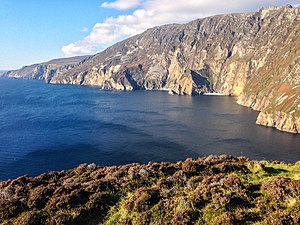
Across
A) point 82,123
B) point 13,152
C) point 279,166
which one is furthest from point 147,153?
point 279,166

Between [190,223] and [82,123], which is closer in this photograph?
[190,223]

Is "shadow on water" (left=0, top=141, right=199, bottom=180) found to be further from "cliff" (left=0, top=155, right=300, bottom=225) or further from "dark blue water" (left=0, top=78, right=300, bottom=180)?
"cliff" (left=0, top=155, right=300, bottom=225)

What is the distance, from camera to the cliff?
1391cm

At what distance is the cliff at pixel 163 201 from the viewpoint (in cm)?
1391

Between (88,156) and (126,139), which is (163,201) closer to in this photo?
(88,156)

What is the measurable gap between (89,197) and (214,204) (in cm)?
817

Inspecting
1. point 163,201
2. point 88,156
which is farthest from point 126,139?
point 163,201

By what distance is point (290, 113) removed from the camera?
471 ft

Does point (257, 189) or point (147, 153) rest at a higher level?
point (257, 189)

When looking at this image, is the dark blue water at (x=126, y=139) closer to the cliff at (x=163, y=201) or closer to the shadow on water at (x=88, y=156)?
the shadow on water at (x=88, y=156)

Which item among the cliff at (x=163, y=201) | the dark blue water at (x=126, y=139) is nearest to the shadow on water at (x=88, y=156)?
the dark blue water at (x=126, y=139)

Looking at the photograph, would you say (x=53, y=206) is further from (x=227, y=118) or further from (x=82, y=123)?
(x=227, y=118)

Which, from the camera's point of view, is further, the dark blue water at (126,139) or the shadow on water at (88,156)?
the dark blue water at (126,139)

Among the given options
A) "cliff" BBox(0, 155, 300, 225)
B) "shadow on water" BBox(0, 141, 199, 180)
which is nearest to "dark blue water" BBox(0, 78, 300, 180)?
"shadow on water" BBox(0, 141, 199, 180)
